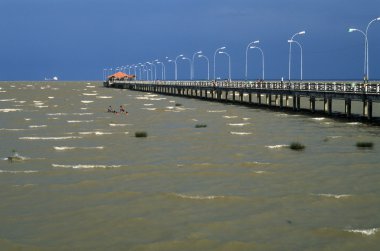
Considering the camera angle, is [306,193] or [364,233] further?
[306,193]

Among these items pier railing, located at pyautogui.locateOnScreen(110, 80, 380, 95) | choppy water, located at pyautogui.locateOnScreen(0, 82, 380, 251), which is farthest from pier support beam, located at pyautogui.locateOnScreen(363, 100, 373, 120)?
choppy water, located at pyautogui.locateOnScreen(0, 82, 380, 251)

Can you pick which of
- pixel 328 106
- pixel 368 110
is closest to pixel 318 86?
pixel 328 106

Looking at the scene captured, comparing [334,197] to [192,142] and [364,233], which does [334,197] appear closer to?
[364,233]

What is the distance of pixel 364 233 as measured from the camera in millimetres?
12852

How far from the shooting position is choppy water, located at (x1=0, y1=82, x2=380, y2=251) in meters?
12.7

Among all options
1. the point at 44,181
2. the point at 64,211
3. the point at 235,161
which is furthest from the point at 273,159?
the point at 64,211

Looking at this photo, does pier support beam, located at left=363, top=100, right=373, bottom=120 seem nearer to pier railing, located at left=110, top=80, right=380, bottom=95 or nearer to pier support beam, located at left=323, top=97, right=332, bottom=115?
pier railing, located at left=110, top=80, right=380, bottom=95

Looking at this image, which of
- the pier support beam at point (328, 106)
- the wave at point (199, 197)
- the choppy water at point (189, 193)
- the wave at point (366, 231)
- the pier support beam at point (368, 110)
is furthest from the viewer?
the pier support beam at point (328, 106)

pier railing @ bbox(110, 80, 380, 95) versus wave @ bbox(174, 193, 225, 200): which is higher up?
pier railing @ bbox(110, 80, 380, 95)

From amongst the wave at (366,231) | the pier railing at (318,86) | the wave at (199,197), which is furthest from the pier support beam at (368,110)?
the wave at (366,231)

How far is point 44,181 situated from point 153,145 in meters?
10.1

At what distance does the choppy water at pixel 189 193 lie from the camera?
12664mm

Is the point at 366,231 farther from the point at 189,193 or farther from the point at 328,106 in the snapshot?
the point at 328,106

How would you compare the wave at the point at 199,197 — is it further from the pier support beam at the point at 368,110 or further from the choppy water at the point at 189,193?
the pier support beam at the point at 368,110
